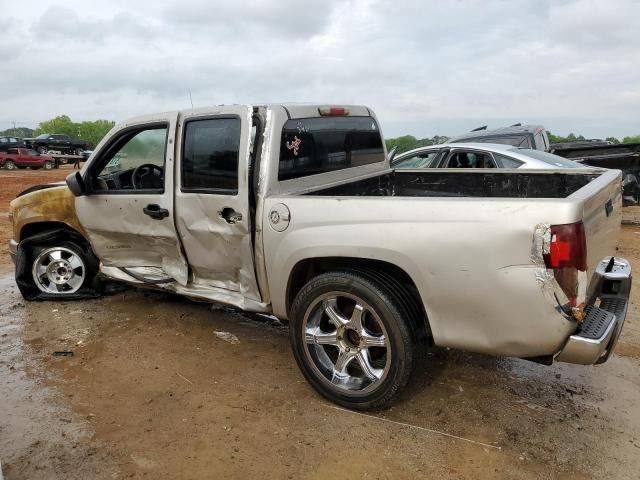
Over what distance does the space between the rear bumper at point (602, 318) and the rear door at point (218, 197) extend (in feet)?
6.78

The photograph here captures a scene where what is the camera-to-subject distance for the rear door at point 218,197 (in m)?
3.63

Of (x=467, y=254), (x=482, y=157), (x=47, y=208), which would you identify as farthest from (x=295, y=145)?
(x=482, y=157)

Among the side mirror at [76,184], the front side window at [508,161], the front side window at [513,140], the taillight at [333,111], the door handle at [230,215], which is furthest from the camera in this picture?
the front side window at [513,140]

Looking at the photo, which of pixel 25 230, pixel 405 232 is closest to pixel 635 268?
pixel 405 232

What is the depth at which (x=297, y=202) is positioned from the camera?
10.9ft

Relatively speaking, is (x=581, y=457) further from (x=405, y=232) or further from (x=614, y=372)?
(x=405, y=232)

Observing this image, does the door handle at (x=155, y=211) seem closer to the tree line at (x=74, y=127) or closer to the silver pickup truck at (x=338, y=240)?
the silver pickup truck at (x=338, y=240)

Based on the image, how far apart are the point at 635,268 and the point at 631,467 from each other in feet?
14.9

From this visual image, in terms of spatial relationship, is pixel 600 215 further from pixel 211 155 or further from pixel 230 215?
pixel 211 155

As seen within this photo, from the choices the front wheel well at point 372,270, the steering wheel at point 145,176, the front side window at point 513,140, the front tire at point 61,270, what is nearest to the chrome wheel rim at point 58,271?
the front tire at point 61,270

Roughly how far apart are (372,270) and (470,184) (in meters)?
→ 1.95

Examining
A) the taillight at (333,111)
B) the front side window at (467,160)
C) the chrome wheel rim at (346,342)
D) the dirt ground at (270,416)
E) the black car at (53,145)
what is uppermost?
the black car at (53,145)

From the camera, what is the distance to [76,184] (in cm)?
455

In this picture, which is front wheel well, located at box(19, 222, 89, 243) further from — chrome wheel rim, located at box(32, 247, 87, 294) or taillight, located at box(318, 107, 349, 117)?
taillight, located at box(318, 107, 349, 117)
